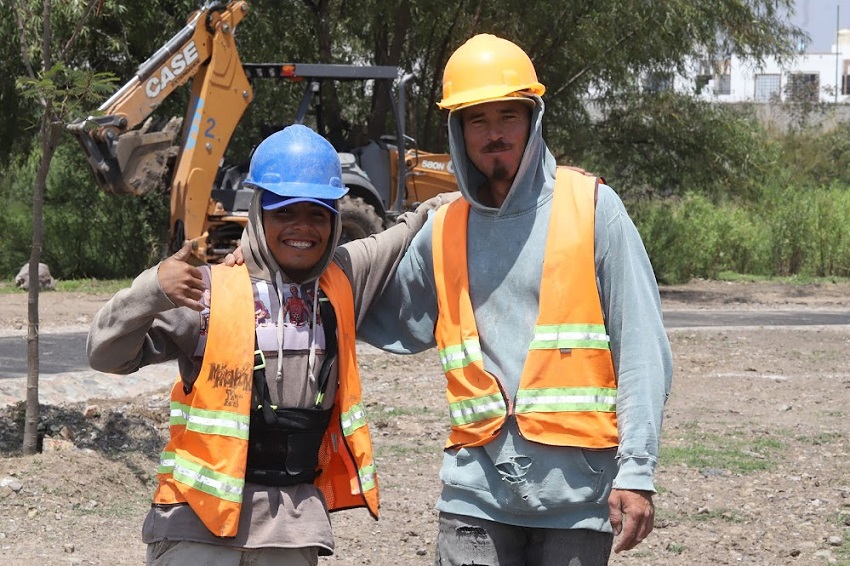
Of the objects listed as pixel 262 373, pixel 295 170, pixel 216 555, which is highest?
pixel 295 170

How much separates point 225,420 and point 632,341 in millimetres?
1027

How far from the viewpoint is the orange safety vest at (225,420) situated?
10.3 ft

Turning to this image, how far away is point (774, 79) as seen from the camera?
72.4 meters

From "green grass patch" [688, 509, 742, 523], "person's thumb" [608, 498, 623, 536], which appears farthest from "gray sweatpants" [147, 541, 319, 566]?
"green grass patch" [688, 509, 742, 523]

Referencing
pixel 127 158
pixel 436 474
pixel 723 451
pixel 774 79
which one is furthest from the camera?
pixel 774 79

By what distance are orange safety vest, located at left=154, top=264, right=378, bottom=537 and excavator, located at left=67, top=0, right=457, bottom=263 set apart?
10.7 metres

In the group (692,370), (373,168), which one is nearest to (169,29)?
(373,168)

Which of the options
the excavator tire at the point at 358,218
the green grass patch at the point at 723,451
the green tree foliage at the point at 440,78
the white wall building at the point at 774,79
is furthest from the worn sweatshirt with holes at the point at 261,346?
the white wall building at the point at 774,79

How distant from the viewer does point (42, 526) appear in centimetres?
607

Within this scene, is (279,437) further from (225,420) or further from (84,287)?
(84,287)

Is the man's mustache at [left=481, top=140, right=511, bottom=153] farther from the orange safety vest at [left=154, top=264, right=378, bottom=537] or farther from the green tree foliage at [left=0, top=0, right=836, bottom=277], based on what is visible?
the green tree foliage at [left=0, top=0, right=836, bottom=277]

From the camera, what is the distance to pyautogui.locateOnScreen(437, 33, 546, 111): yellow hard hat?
3.28 m

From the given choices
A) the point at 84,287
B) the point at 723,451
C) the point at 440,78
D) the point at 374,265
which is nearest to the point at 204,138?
the point at 84,287

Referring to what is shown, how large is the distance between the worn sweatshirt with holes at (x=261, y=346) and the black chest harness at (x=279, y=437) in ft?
0.07
